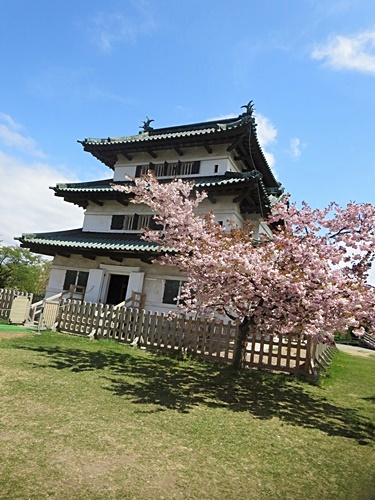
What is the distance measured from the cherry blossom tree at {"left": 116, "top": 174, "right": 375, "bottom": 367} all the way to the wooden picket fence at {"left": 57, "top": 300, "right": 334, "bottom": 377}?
0.95 m

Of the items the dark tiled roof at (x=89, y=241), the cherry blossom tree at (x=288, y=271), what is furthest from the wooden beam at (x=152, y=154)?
the cherry blossom tree at (x=288, y=271)

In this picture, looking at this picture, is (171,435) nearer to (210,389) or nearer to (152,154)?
(210,389)

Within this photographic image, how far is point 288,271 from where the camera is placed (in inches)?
312

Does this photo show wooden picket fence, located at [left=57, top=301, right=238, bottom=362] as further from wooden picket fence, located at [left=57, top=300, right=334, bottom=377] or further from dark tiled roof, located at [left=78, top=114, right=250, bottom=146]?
dark tiled roof, located at [left=78, top=114, right=250, bottom=146]

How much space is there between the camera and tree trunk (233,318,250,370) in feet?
33.1

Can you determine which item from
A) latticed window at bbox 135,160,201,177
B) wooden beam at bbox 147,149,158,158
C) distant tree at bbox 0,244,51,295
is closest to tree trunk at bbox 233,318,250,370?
latticed window at bbox 135,160,201,177

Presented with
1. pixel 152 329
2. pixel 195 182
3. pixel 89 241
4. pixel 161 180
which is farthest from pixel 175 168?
pixel 152 329

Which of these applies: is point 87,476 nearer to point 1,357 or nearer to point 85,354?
point 1,357

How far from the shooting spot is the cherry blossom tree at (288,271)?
25.0ft

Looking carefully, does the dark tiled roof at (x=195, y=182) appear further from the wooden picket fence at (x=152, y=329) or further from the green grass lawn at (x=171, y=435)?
the green grass lawn at (x=171, y=435)

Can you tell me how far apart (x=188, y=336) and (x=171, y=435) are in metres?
7.15

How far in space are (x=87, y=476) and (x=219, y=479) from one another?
145 centimetres

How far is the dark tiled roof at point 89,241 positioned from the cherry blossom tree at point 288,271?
245 inches

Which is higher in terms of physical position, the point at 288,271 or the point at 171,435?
the point at 288,271
